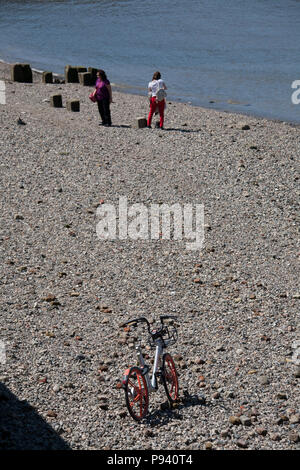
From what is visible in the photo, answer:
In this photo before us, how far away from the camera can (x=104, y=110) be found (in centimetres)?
1844

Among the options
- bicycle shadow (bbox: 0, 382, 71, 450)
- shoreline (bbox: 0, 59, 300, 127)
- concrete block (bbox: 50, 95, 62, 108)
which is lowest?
shoreline (bbox: 0, 59, 300, 127)

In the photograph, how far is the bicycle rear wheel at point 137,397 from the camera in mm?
6352

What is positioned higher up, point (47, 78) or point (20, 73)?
point (20, 73)

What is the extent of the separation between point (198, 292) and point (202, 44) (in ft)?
116

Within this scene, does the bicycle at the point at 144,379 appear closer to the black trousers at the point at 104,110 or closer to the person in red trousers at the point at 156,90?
the person in red trousers at the point at 156,90

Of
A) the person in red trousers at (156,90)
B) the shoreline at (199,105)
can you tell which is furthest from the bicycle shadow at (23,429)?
the shoreline at (199,105)

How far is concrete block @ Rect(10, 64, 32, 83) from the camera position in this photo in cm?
2559

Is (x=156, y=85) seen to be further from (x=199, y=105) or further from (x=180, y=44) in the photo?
(x=180, y=44)

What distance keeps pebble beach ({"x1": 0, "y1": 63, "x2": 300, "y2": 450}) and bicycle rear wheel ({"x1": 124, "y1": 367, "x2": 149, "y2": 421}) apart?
160 millimetres

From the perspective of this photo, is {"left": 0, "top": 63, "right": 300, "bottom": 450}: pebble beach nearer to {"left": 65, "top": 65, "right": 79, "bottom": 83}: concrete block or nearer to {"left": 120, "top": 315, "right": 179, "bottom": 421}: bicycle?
{"left": 120, "top": 315, "right": 179, "bottom": 421}: bicycle

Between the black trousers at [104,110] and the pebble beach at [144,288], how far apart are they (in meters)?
0.37

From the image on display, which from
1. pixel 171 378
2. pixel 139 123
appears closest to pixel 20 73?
pixel 139 123

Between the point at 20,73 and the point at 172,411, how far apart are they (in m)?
21.1

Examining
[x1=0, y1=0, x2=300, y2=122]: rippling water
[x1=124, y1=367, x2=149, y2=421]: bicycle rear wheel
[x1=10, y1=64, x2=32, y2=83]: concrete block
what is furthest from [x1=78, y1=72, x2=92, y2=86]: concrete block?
[x1=124, y1=367, x2=149, y2=421]: bicycle rear wheel
